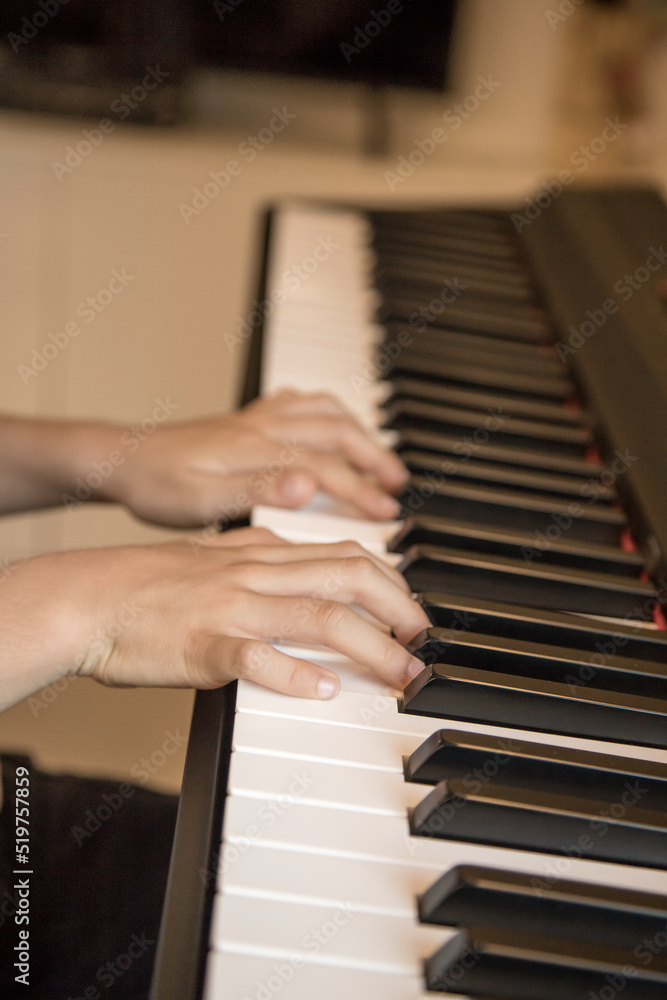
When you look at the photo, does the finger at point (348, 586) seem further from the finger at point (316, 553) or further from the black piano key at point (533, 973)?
the black piano key at point (533, 973)

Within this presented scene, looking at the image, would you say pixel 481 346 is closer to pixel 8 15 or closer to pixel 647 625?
pixel 647 625

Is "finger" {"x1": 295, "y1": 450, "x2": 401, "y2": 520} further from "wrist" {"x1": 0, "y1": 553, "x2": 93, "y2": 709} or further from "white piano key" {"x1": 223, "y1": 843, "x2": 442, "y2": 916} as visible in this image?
"white piano key" {"x1": 223, "y1": 843, "x2": 442, "y2": 916}

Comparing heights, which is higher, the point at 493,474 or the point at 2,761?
the point at 493,474

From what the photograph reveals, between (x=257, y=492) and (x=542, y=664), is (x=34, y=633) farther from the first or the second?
(x=542, y=664)

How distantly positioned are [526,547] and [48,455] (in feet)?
1.87

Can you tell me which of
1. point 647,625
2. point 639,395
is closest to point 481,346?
point 639,395

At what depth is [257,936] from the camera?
46cm

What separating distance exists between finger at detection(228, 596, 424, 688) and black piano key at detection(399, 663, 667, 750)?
27 mm

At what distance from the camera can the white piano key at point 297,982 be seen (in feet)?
1.43

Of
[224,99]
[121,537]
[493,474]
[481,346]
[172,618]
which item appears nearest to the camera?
[172,618]

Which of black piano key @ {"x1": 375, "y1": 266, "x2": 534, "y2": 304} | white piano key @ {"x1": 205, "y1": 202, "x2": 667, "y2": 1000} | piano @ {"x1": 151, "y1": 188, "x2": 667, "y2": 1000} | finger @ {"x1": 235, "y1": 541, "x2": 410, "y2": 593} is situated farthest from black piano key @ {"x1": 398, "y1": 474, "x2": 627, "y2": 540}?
black piano key @ {"x1": 375, "y1": 266, "x2": 534, "y2": 304}

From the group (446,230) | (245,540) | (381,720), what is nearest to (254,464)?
(245,540)

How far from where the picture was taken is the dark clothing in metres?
0.71

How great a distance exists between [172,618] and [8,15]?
7.68ft
